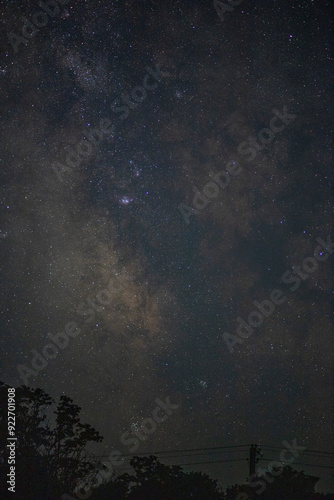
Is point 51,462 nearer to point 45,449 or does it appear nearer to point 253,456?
point 45,449

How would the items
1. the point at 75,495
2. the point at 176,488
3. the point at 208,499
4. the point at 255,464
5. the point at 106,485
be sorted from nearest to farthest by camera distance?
1. the point at 75,495
2. the point at 106,485
3. the point at 176,488
4. the point at 208,499
5. the point at 255,464

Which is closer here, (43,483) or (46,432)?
(43,483)

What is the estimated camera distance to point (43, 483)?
1186 centimetres

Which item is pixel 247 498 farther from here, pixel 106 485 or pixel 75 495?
pixel 75 495

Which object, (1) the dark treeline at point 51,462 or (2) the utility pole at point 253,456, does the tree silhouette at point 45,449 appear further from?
(2) the utility pole at point 253,456

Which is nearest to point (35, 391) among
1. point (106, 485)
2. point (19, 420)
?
point (19, 420)

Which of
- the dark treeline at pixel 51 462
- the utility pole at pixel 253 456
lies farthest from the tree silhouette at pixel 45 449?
the utility pole at pixel 253 456

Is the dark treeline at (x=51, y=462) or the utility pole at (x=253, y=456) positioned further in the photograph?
the utility pole at (x=253, y=456)

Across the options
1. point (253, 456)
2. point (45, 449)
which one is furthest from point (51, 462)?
point (253, 456)

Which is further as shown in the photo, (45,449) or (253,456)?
(253,456)

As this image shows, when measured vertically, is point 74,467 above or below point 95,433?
below

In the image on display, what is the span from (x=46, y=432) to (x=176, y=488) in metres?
9.37

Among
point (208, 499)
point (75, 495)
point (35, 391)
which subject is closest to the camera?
point (75, 495)

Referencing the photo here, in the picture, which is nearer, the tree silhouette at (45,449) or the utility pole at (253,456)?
the tree silhouette at (45,449)
